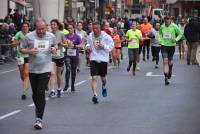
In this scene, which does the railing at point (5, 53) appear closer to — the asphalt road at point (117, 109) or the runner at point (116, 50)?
the runner at point (116, 50)

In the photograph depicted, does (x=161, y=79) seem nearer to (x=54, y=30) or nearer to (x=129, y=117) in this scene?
(x=54, y=30)

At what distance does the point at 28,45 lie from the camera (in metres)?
11.8

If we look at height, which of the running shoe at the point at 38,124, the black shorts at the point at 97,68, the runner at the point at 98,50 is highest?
the runner at the point at 98,50

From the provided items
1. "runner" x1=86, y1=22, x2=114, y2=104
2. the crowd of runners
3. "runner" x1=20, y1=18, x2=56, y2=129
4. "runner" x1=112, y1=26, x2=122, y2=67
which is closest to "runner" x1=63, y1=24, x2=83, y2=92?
the crowd of runners

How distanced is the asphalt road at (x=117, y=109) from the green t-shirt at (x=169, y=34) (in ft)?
3.98

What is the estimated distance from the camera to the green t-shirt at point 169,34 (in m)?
19.5

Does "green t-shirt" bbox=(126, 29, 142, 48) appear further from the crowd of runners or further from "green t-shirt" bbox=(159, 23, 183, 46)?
"green t-shirt" bbox=(159, 23, 183, 46)

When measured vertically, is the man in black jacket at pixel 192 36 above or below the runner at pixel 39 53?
below

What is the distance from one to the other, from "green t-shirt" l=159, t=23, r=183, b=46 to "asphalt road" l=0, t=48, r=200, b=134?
3.98 feet

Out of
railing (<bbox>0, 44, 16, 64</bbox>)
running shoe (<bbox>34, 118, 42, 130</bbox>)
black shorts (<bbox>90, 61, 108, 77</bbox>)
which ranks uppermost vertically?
black shorts (<bbox>90, 61, 108, 77</bbox>)

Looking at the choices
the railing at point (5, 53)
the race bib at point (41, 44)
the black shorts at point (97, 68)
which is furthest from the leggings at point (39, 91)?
the railing at point (5, 53)

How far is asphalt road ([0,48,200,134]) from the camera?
37.2 feet

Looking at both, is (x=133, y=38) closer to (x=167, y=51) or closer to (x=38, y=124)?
(x=167, y=51)

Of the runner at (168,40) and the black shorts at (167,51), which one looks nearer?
the runner at (168,40)
